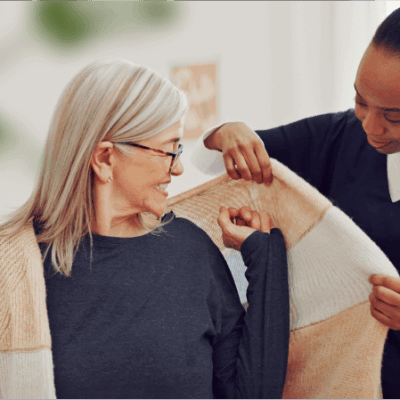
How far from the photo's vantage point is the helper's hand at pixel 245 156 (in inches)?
41.8

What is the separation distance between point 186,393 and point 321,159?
819 millimetres

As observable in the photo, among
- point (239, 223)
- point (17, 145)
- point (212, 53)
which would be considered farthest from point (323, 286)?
point (212, 53)

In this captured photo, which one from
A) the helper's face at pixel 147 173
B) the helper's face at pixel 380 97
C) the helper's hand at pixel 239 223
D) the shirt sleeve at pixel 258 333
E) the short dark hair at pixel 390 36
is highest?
the short dark hair at pixel 390 36

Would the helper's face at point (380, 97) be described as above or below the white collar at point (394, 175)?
above

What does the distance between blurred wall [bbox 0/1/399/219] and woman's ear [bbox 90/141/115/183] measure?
1049mm

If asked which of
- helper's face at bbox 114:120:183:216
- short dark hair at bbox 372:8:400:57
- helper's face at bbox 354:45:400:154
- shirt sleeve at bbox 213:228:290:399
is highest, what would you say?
short dark hair at bbox 372:8:400:57

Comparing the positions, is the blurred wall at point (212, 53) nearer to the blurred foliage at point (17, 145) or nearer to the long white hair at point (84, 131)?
the blurred foliage at point (17, 145)

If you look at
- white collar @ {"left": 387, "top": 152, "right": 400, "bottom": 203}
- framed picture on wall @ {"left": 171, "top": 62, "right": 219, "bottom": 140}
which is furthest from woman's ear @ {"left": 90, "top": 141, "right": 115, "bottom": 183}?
framed picture on wall @ {"left": 171, "top": 62, "right": 219, "bottom": 140}

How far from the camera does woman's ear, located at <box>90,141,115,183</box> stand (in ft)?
3.22

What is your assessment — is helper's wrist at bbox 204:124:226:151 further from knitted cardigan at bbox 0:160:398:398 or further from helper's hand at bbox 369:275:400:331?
helper's hand at bbox 369:275:400:331

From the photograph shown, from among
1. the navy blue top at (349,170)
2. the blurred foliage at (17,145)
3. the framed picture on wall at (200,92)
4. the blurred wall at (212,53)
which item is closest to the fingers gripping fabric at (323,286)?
the navy blue top at (349,170)

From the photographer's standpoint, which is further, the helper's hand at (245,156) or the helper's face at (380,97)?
the helper's hand at (245,156)

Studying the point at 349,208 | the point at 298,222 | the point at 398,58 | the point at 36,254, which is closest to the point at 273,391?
the point at 298,222

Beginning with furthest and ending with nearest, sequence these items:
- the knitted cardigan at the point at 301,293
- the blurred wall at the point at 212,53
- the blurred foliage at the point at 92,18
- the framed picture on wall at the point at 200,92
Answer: the framed picture on wall at the point at 200,92 < the blurred wall at the point at 212,53 < the blurred foliage at the point at 92,18 < the knitted cardigan at the point at 301,293
